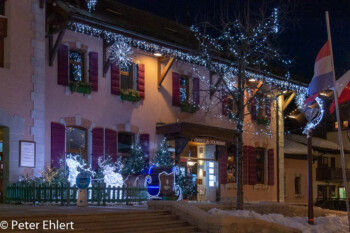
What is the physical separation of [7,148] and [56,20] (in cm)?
511

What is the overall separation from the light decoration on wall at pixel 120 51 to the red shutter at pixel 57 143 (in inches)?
150

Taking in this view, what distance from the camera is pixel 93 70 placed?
20922 millimetres

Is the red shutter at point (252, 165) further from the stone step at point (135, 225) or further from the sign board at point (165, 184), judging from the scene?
the stone step at point (135, 225)

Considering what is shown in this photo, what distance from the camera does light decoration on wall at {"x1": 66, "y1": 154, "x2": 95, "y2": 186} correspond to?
18703mm

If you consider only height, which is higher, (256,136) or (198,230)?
(256,136)

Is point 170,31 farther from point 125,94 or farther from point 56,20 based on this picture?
point 56,20

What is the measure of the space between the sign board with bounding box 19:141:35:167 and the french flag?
30.7ft

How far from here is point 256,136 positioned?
28.9 m

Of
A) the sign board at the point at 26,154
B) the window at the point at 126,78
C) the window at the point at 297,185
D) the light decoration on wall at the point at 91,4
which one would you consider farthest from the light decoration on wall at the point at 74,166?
the window at the point at 297,185

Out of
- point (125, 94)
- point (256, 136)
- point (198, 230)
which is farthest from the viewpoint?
point (256, 136)

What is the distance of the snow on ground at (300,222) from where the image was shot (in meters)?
15.9

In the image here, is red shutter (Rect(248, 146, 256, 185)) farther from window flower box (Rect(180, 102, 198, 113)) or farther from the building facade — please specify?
window flower box (Rect(180, 102, 198, 113))

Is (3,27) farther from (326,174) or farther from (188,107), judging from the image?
(326,174)

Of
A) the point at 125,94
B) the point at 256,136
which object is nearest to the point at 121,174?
the point at 125,94
